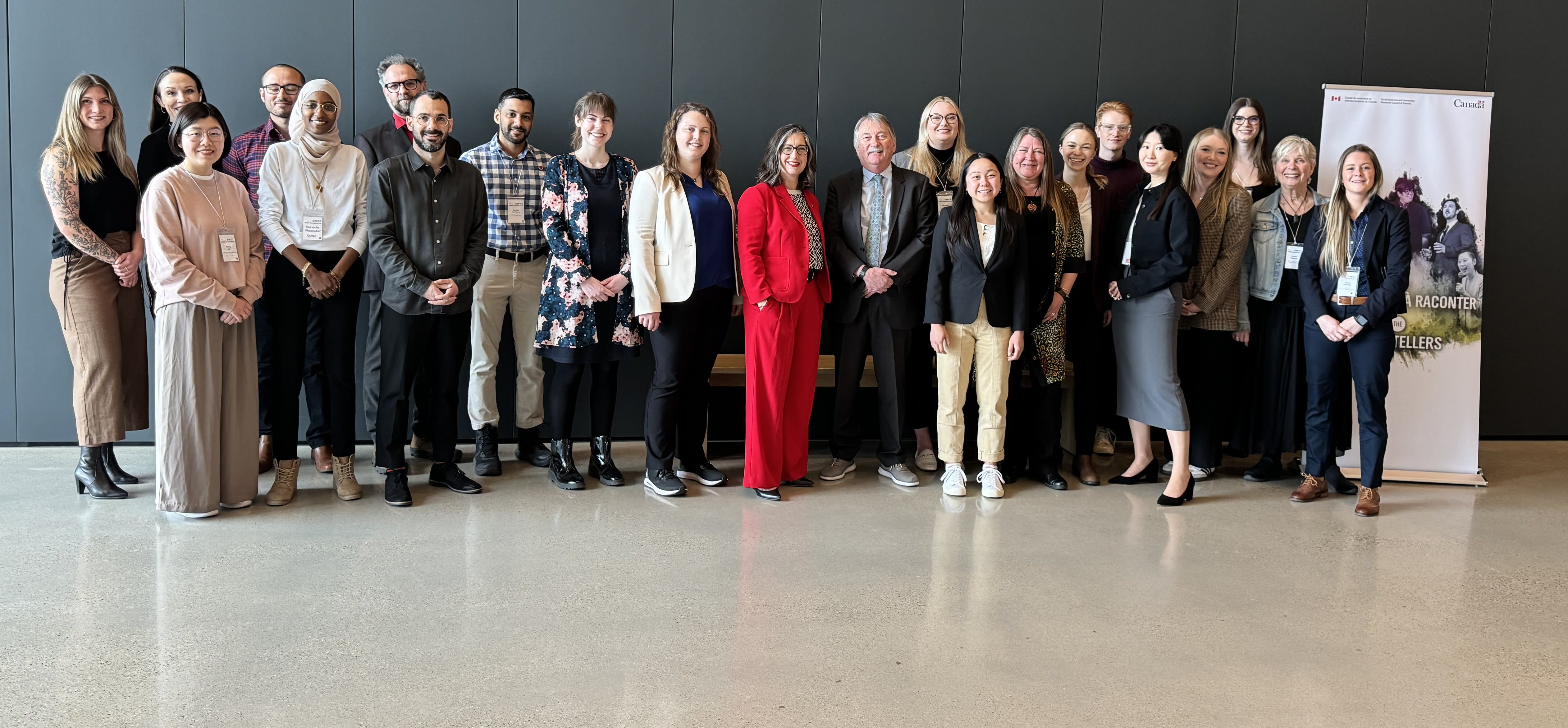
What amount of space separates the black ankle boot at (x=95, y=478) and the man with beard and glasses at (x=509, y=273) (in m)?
1.42

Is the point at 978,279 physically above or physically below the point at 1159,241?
below

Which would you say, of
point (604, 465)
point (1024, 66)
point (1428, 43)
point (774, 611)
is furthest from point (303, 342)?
point (1428, 43)

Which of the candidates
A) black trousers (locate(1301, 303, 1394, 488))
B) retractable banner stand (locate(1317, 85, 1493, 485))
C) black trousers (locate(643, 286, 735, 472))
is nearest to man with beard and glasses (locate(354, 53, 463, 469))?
black trousers (locate(643, 286, 735, 472))

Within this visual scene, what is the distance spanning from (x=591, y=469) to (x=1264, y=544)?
Answer: 2.81 meters

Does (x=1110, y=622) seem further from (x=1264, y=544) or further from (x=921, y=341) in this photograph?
(x=921, y=341)

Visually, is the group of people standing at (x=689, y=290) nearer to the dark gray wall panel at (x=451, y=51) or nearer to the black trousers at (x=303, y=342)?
the black trousers at (x=303, y=342)

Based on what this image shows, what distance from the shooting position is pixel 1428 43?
19.4 feet

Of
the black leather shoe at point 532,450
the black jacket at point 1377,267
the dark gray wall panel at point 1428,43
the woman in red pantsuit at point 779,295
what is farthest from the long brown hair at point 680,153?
the dark gray wall panel at point 1428,43

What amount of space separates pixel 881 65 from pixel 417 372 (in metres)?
2.84

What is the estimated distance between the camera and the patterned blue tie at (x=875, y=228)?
4.65 m

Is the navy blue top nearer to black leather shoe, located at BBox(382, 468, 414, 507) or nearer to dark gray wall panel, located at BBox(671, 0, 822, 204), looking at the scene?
dark gray wall panel, located at BBox(671, 0, 822, 204)

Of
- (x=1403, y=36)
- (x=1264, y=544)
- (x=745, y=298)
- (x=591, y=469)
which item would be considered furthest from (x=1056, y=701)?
(x=1403, y=36)

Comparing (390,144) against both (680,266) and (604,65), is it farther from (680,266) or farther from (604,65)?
(680,266)

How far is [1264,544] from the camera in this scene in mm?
4047
